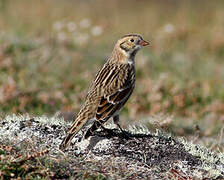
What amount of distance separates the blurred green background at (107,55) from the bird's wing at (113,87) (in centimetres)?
78

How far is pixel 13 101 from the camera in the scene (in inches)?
431

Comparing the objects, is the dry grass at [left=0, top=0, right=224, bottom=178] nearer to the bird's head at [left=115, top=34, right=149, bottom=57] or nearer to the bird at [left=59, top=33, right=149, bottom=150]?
the bird at [left=59, top=33, right=149, bottom=150]

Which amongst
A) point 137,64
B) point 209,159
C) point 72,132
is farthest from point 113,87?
point 137,64

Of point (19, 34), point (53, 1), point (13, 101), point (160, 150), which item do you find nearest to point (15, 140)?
point (160, 150)

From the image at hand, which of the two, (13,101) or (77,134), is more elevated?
(77,134)

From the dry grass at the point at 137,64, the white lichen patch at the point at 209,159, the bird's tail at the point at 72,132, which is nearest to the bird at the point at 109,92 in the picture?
the bird's tail at the point at 72,132

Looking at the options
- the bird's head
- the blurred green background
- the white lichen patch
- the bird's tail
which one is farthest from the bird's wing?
the white lichen patch

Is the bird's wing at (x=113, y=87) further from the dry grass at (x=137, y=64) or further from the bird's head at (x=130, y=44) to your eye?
the dry grass at (x=137, y=64)

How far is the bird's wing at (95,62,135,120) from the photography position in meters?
6.68

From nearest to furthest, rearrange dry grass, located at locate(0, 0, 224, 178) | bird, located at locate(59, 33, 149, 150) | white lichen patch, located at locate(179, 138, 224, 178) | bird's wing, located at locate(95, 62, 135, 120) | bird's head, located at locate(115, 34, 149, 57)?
white lichen patch, located at locate(179, 138, 224, 178), bird, located at locate(59, 33, 149, 150), bird's wing, located at locate(95, 62, 135, 120), bird's head, located at locate(115, 34, 149, 57), dry grass, located at locate(0, 0, 224, 178)

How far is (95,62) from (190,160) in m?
8.90

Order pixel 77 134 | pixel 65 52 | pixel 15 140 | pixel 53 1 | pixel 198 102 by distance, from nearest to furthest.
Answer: pixel 15 140, pixel 77 134, pixel 198 102, pixel 65 52, pixel 53 1

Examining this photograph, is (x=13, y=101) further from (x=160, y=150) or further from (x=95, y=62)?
(x=160, y=150)

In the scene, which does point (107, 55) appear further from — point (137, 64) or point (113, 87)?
point (113, 87)
